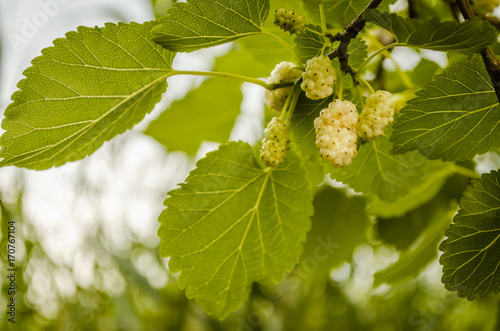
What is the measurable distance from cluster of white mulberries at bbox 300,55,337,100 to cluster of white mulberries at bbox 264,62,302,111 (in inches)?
3.2

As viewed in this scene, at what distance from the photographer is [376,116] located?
1.55ft

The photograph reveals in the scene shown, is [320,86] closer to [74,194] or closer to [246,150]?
[246,150]

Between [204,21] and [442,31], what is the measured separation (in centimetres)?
24

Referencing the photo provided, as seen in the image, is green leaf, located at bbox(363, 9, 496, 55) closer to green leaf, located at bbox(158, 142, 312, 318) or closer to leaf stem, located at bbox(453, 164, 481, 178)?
green leaf, located at bbox(158, 142, 312, 318)

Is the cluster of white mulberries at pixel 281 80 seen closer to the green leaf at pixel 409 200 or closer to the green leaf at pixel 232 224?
the green leaf at pixel 232 224

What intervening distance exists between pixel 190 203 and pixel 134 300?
0.87 metres

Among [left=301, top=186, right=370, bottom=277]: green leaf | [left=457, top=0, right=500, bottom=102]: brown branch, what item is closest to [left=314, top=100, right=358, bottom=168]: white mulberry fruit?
[left=457, top=0, right=500, bottom=102]: brown branch

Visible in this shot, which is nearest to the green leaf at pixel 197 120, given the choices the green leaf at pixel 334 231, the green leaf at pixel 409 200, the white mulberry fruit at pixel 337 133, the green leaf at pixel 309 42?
the green leaf at pixel 334 231

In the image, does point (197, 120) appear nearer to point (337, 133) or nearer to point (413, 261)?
point (413, 261)

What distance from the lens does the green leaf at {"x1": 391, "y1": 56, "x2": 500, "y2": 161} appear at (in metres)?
0.49

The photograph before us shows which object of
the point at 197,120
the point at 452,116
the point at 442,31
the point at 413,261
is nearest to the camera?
the point at 442,31

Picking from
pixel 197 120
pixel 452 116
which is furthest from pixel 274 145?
pixel 197 120

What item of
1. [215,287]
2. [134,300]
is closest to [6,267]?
[134,300]

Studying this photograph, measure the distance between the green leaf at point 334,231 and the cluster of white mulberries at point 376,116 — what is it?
0.54 meters
